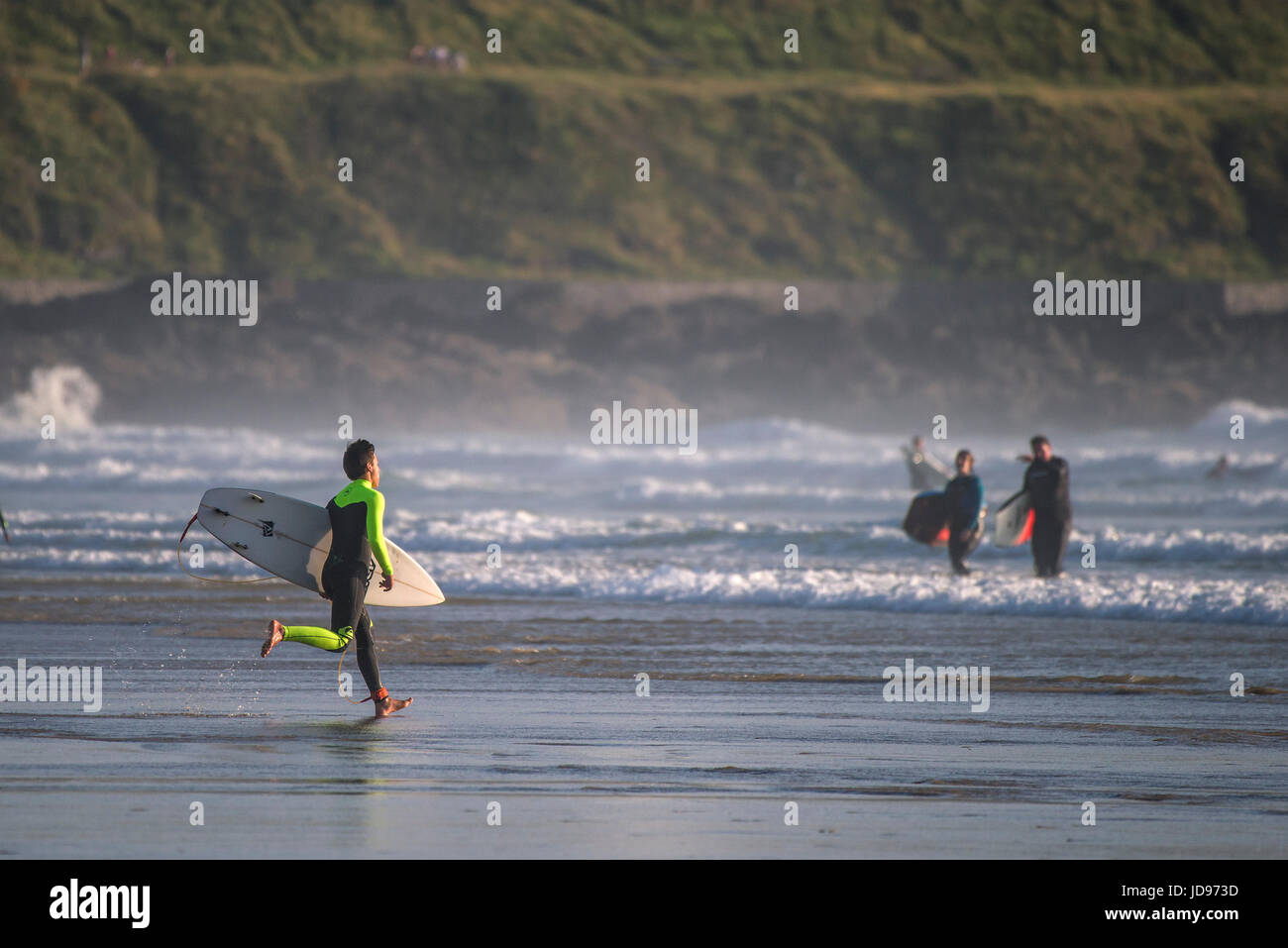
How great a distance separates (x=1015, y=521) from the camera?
18.9m

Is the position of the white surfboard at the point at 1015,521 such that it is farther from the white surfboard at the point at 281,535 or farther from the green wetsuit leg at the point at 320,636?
the green wetsuit leg at the point at 320,636

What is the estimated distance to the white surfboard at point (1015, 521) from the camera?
739 inches

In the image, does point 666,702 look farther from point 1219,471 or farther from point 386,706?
point 1219,471

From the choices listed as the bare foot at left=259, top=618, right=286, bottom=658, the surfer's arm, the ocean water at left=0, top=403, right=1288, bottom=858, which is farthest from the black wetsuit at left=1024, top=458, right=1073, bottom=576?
the bare foot at left=259, top=618, right=286, bottom=658

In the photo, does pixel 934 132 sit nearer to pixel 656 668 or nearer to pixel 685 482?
pixel 685 482

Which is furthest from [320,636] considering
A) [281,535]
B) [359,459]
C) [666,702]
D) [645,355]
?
[645,355]

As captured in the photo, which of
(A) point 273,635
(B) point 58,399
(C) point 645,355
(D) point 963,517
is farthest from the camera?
(C) point 645,355

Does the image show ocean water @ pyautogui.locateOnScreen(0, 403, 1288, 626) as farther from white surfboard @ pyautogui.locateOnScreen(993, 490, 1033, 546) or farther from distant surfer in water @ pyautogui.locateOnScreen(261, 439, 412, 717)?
distant surfer in water @ pyautogui.locateOnScreen(261, 439, 412, 717)

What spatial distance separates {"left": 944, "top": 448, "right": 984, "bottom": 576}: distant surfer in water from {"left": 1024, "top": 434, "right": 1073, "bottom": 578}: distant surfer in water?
52cm

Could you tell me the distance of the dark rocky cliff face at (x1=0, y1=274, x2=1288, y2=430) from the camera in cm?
6334

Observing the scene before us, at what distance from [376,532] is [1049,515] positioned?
31.1 ft
